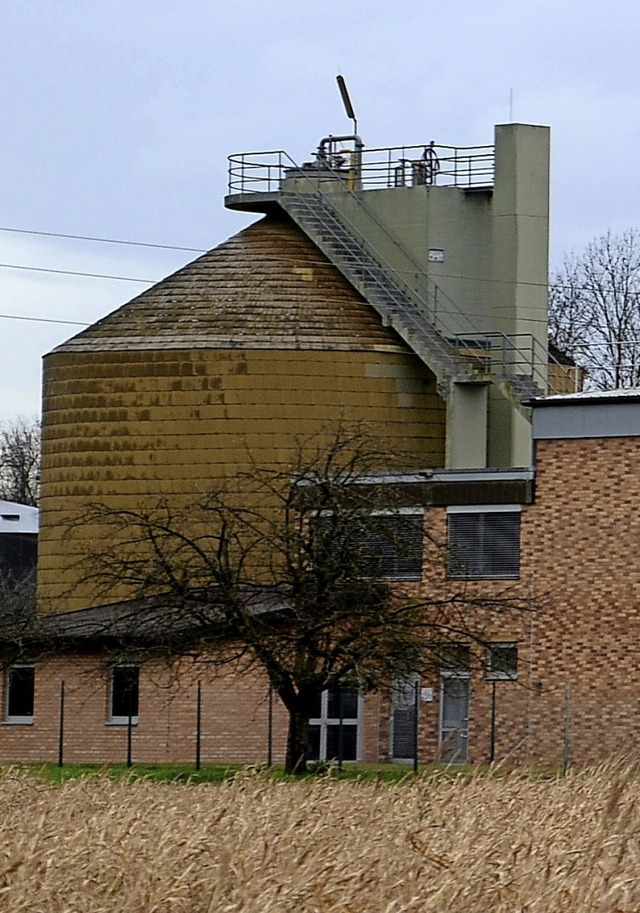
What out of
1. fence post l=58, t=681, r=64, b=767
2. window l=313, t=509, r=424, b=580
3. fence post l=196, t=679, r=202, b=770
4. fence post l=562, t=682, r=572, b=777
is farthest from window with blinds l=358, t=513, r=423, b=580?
fence post l=58, t=681, r=64, b=767

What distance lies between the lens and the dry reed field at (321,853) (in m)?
11.4

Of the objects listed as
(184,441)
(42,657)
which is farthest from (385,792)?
(184,441)

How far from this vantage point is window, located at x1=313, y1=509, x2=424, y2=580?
33.8 metres

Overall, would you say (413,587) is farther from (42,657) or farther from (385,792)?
(385,792)

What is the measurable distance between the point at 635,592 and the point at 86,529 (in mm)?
14364

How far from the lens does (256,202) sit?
5097 cm

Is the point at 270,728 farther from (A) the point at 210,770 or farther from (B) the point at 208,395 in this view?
(B) the point at 208,395

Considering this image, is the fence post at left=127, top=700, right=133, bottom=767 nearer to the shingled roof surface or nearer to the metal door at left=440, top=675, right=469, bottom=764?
the metal door at left=440, top=675, right=469, bottom=764

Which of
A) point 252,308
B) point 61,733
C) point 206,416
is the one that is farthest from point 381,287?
point 61,733

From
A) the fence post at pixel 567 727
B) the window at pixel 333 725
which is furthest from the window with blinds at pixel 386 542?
the window at pixel 333 725

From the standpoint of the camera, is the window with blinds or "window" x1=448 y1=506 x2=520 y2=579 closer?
the window with blinds

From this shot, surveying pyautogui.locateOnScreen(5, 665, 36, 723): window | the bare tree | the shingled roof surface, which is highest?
the shingled roof surface

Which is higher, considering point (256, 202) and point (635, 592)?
point (256, 202)

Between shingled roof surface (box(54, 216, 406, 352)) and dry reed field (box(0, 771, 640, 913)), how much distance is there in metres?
29.6
